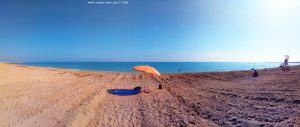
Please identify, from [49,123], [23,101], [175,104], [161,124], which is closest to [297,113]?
[161,124]

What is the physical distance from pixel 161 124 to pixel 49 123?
3927 mm

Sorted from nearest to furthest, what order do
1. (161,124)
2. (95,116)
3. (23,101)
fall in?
(161,124) < (95,116) < (23,101)

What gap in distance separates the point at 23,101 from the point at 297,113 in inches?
473

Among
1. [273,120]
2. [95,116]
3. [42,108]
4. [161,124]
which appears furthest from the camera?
[42,108]

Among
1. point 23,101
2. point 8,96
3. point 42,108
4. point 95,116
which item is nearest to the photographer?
point 95,116

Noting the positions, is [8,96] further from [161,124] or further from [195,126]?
[195,126]

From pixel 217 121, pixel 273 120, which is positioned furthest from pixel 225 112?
pixel 273 120

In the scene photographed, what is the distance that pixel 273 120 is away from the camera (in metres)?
Result: 8.61

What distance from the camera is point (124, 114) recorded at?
10945 mm

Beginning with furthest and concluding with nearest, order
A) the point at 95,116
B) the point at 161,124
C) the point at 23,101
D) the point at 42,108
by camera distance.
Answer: the point at 23,101 < the point at 42,108 < the point at 95,116 < the point at 161,124

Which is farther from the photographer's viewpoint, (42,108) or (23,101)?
(23,101)

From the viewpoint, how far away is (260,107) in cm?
1092

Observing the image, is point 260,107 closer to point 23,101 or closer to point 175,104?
point 175,104

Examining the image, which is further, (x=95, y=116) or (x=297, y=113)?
(x=95, y=116)
